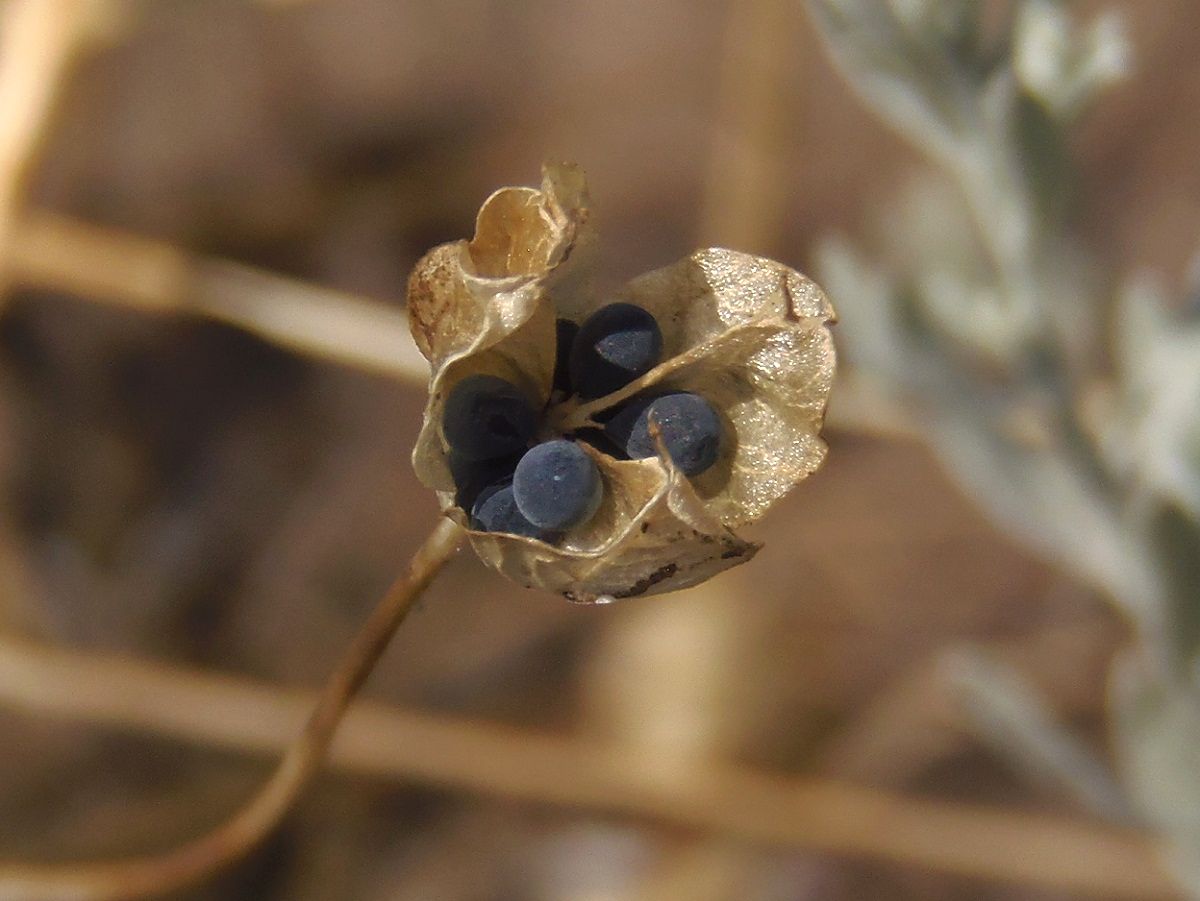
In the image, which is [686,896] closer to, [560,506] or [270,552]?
[270,552]

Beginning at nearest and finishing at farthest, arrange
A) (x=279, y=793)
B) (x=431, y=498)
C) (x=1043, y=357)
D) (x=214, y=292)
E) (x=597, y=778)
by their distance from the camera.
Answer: (x=279, y=793) → (x=1043, y=357) → (x=214, y=292) → (x=597, y=778) → (x=431, y=498)

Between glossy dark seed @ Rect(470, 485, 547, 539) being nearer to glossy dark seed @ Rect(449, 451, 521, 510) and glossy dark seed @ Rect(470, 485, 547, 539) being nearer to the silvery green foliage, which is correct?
glossy dark seed @ Rect(449, 451, 521, 510)

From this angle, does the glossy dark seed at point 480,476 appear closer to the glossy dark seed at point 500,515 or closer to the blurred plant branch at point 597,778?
the glossy dark seed at point 500,515

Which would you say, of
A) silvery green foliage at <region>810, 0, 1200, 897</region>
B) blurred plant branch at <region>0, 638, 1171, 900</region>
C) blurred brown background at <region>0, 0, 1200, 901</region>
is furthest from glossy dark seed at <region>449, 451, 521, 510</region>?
blurred brown background at <region>0, 0, 1200, 901</region>

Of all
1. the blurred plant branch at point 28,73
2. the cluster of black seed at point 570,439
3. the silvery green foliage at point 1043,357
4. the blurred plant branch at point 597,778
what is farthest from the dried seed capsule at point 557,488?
the blurred plant branch at point 597,778

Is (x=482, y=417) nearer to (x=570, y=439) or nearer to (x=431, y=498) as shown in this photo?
(x=570, y=439)

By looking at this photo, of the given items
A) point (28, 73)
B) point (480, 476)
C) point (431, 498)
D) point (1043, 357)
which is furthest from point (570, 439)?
point (431, 498)
